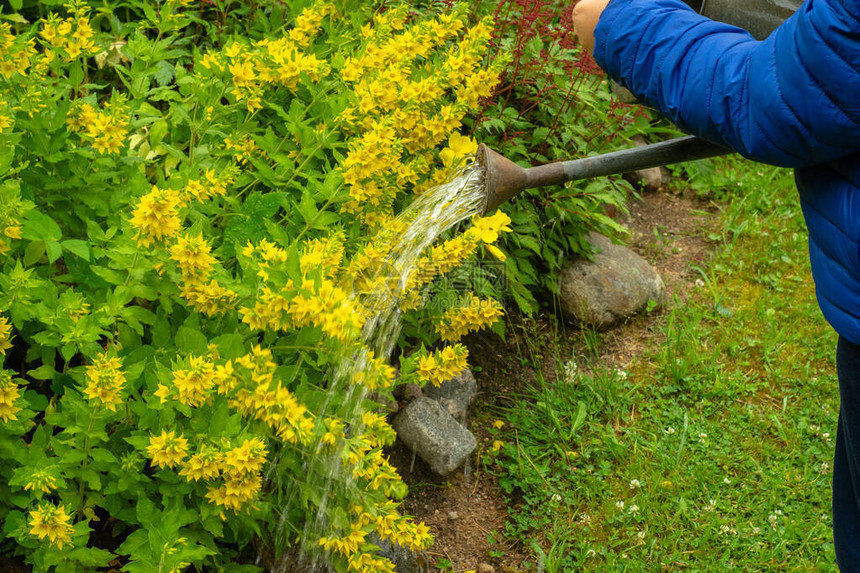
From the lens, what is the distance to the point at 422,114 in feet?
7.54

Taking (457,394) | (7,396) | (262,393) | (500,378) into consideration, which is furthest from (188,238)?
(500,378)

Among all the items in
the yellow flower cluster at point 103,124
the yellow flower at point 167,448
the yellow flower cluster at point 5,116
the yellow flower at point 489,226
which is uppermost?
the yellow flower cluster at point 5,116

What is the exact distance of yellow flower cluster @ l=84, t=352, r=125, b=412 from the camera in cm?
162

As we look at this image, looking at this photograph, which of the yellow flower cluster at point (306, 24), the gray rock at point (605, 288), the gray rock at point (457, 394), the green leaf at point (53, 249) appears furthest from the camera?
the gray rock at point (605, 288)

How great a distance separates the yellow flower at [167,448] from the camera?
1654 mm

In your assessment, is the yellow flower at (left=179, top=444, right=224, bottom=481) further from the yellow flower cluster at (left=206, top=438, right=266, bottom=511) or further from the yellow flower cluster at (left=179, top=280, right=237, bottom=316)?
the yellow flower cluster at (left=179, top=280, right=237, bottom=316)

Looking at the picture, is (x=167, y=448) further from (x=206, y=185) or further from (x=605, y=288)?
(x=605, y=288)

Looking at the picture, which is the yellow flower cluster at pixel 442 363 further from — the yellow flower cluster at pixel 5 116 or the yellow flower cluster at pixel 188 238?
the yellow flower cluster at pixel 5 116

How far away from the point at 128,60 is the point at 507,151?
146 centimetres

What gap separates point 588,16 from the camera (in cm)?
161

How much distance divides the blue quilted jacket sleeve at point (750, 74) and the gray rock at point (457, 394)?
160cm

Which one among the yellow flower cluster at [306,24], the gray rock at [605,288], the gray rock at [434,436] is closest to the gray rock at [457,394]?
the gray rock at [434,436]

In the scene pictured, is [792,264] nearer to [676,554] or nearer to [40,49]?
[676,554]

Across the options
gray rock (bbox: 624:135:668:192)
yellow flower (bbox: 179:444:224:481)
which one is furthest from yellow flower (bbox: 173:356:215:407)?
gray rock (bbox: 624:135:668:192)
